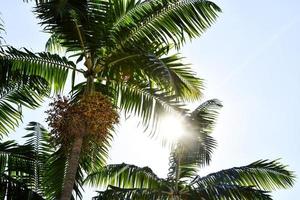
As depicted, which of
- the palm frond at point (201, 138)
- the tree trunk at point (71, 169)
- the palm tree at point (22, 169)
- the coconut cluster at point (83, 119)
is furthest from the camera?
the palm frond at point (201, 138)

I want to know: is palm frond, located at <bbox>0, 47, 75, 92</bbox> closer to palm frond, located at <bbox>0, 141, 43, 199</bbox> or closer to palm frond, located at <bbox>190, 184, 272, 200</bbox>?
palm frond, located at <bbox>0, 141, 43, 199</bbox>

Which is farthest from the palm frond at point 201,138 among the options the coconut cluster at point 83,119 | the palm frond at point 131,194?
the coconut cluster at point 83,119

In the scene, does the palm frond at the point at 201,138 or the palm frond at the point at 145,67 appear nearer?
the palm frond at the point at 145,67

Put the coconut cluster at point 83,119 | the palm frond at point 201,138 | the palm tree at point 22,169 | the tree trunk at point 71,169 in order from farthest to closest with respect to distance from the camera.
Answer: the palm frond at point 201,138
the palm tree at point 22,169
the coconut cluster at point 83,119
the tree trunk at point 71,169

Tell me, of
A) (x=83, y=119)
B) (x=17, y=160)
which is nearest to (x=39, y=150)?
(x=17, y=160)

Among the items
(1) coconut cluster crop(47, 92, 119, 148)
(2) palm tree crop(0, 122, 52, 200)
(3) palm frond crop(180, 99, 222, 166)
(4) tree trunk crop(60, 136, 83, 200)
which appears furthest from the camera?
(3) palm frond crop(180, 99, 222, 166)

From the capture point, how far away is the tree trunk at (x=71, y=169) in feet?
25.9

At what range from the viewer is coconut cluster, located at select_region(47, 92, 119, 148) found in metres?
8.52

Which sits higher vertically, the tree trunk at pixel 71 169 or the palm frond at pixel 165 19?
the palm frond at pixel 165 19

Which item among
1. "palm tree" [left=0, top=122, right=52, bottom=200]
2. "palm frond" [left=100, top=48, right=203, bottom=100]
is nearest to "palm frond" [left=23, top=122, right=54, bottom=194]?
"palm tree" [left=0, top=122, right=52, bottom=200]

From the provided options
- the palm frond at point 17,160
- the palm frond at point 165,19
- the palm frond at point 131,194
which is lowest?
the palm frond at point 131,194

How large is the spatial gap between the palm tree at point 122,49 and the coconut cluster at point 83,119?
0.48m

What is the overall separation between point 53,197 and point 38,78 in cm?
263

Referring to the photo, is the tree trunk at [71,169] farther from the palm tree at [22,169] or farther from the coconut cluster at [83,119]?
the palm tree at [22,169]
